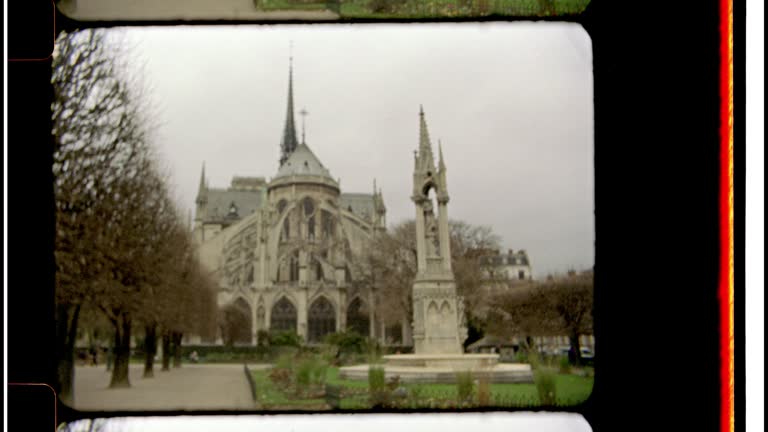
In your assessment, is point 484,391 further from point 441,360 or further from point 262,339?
point 262,339

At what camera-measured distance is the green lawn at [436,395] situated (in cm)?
492

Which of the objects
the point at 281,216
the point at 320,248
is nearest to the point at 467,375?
the point at 281,216

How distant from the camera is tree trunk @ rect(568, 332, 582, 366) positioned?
5.69 m

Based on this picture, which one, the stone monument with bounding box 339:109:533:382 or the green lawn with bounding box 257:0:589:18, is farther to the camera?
the stone monument with bounding box 339:109:533:382

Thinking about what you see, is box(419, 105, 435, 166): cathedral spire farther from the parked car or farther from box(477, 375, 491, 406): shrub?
box(477, 375, 491, 406): shrub

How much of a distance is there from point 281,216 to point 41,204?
10646mm

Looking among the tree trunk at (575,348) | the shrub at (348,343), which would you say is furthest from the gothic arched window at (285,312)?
the tree trunk at (575,348)

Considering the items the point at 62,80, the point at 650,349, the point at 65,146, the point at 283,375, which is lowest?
the point at 283,375

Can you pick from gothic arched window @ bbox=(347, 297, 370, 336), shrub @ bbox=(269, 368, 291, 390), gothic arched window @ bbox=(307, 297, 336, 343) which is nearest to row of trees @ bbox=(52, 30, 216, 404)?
shrub @ bbox=(269, 368, 291, 390)

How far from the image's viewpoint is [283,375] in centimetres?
604

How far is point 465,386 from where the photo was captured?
17.9 ft

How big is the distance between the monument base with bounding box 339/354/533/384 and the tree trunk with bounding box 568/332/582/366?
380 mm

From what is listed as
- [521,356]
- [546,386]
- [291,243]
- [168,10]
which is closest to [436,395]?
[546,386]

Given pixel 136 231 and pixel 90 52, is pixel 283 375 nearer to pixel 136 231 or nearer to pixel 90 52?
pixel 136 231
